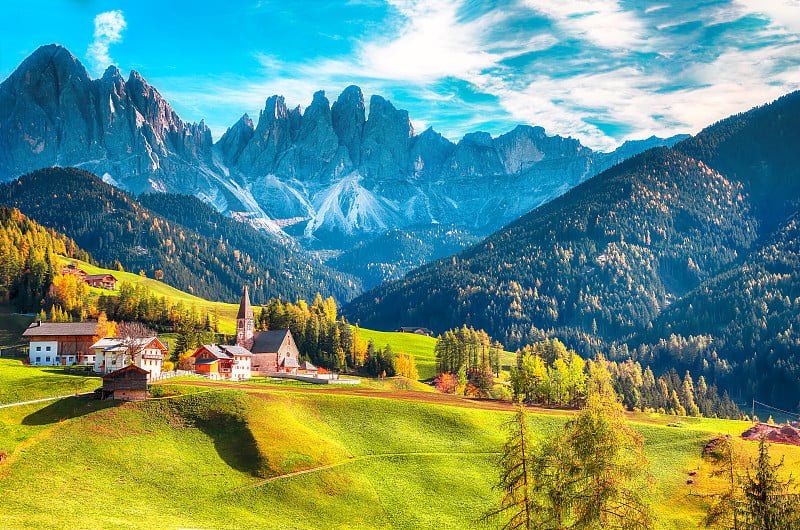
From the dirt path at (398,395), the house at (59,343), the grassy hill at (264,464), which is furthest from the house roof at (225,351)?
the grassy hill at (264,464)

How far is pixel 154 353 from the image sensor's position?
113m

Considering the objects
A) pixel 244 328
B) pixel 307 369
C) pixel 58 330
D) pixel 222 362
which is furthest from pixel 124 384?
pixel 307 369

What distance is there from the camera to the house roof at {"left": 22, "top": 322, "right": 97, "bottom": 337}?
122 m

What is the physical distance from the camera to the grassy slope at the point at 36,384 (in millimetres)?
81875

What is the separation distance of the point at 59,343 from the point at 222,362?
114 feet

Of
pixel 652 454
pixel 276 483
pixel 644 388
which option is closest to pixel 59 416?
pixel 276 483

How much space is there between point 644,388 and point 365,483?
404ft

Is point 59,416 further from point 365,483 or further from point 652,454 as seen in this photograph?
point 652,454

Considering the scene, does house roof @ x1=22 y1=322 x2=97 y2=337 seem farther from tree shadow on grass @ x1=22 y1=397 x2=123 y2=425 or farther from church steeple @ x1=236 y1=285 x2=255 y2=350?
tree shadow on grass @ x1=22 y1=397 x2=123 y2=425

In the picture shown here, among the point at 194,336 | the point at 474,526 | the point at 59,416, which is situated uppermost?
the point at 194,336

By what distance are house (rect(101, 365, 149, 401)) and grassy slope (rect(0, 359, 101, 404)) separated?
780 cm

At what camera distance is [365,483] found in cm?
6838

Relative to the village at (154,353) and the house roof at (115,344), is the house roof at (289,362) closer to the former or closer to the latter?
the village at (154,353)

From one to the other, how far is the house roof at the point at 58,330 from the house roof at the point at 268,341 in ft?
106
